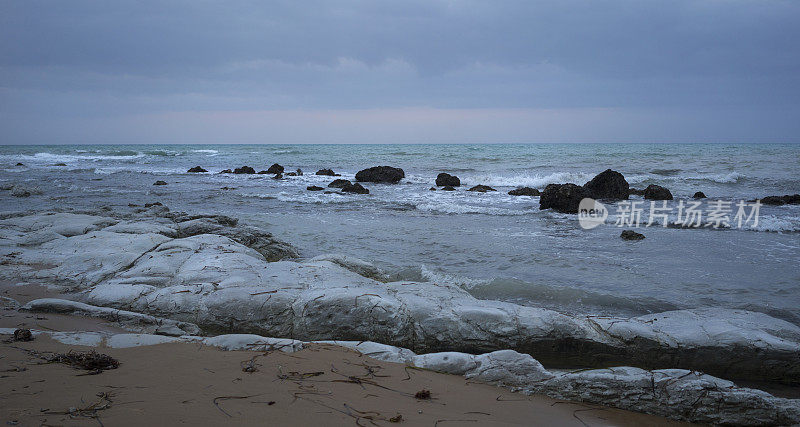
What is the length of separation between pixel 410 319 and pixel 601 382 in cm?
172

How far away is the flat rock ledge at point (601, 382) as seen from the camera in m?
2.98

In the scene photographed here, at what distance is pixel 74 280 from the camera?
539cm

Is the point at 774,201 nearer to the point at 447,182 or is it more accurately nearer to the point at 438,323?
the point at 447,182

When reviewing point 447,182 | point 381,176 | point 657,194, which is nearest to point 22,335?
point 657,194

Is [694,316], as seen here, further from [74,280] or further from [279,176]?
[279,176]

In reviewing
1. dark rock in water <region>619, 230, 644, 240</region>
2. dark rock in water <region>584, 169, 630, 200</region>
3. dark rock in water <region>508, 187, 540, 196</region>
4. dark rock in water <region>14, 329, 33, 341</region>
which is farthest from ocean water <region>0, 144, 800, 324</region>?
dark rock in water <region>14, 329, 33, 341</region>

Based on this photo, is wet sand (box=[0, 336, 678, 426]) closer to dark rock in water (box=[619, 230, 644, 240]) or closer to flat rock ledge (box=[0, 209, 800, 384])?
flat rock ledge (box=[0, 209, 800, 384])

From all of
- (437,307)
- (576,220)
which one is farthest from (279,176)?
(437,307)

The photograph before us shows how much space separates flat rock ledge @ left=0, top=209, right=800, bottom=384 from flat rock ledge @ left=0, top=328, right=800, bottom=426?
574mm

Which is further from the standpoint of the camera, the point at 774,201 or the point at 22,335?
the point at 774,201

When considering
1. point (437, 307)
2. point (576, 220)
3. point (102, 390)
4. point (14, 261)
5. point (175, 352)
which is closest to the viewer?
point (102, 390)

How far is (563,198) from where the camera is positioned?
13.1 metres

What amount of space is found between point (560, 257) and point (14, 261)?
8288 mm

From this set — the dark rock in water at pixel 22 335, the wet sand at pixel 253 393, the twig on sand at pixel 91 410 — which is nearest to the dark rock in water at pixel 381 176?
the wet sand at pixel 253 393
